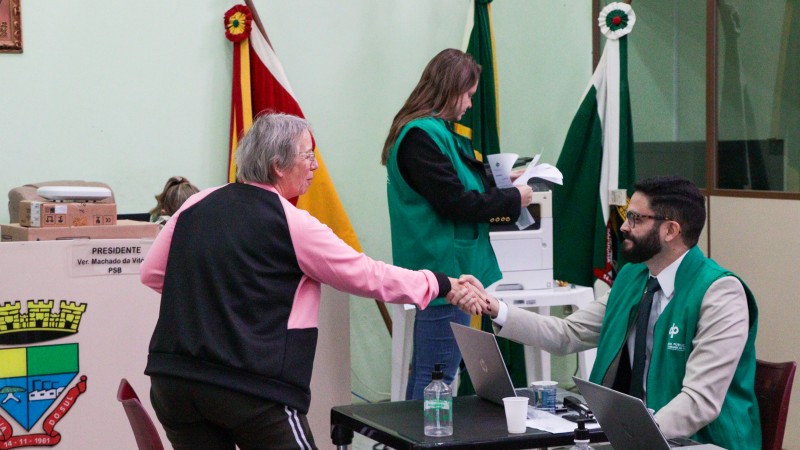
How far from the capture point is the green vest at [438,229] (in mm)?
3494

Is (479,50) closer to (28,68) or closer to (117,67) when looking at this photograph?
(117,67)

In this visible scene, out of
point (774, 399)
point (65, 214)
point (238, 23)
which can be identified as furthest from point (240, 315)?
point (238, 23)

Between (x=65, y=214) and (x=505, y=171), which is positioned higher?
(x=505, y=171)

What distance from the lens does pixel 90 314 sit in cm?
335

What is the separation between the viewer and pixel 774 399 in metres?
2.41

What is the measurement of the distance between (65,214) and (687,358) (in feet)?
7.05

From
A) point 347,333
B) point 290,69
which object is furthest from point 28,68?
point 347,333

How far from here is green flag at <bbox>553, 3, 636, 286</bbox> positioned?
15.9ft

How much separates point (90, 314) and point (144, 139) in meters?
1.64

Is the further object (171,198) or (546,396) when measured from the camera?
(171,198)

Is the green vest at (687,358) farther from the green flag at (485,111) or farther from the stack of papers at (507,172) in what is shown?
the green flag at (485,111)

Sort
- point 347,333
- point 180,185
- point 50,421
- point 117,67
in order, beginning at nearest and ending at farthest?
point 50,421
point 347,333
point 180,185
point 117,67

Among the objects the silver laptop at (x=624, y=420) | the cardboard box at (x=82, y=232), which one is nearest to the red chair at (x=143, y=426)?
the silver laptop at (x=624, y=420)

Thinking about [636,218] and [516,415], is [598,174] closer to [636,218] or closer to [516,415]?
[636,218]
